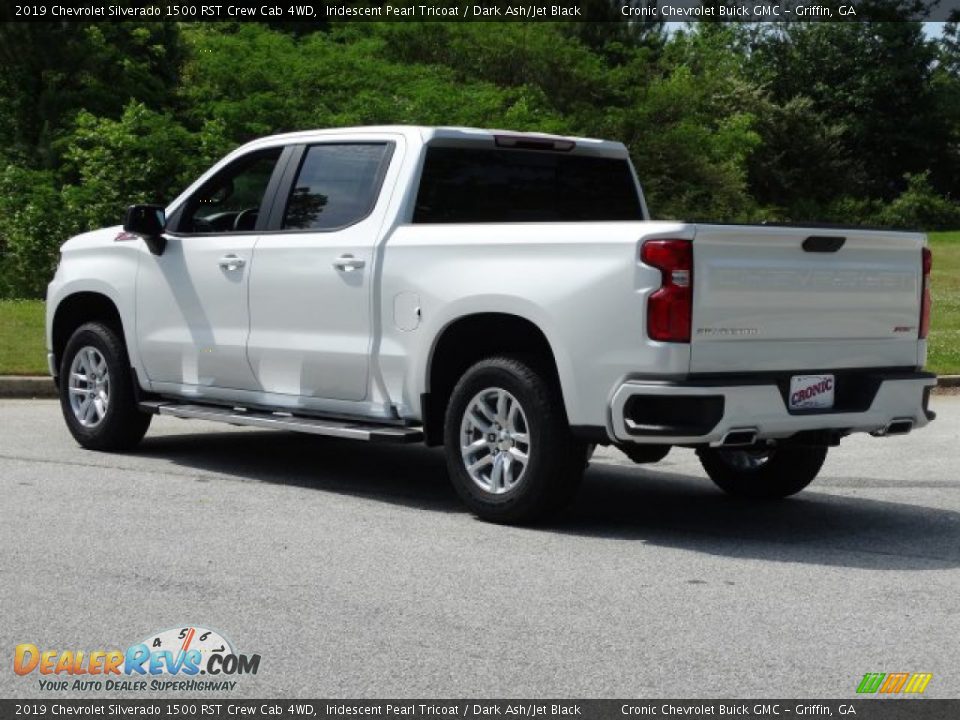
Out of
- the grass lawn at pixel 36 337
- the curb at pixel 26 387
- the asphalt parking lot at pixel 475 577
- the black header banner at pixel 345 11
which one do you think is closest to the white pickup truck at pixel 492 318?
the asphalt parking lot at pixel 475 577

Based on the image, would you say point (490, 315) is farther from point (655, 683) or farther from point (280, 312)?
point (655, 683)

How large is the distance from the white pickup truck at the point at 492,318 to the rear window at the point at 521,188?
0.01 m

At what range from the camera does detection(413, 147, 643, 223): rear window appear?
9.07 m

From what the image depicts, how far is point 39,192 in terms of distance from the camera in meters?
31.0

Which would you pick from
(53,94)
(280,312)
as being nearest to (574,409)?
(280,312)

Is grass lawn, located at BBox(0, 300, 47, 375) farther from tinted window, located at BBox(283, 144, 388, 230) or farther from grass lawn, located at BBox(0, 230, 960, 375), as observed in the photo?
tinted window, located at BBox(283, 144, 388, 230)

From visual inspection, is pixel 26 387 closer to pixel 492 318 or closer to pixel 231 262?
pixel 231 262

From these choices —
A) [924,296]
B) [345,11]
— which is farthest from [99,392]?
[345,11]

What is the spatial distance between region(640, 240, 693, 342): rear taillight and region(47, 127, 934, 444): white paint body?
0.04 meters

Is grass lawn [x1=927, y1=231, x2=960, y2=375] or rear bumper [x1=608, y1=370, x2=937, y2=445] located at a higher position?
rear bumper [x1=608, y1=370, x2=937, y2=445]

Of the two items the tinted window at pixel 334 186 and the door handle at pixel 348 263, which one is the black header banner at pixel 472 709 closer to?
the door handle at pixel 348 263

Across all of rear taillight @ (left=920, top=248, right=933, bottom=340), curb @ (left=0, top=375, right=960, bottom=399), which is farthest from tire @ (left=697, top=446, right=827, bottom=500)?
curb @ (left=0, top=375, right=960, bottom=399)

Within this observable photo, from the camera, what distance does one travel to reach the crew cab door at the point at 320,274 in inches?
351

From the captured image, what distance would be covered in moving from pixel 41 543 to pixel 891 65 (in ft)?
199
